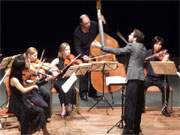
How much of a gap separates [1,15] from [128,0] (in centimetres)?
338

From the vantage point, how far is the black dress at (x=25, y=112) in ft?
24.5

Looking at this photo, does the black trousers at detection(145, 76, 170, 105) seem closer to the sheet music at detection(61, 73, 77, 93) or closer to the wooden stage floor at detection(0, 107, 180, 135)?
the wooden stage floor at detection(0, 107, 180, 135)

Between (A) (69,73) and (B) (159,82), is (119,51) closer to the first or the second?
(A) (69,73)

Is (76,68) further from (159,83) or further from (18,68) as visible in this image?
(159,83)

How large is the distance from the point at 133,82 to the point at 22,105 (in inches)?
65.4

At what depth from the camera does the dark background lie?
13992 millimetres

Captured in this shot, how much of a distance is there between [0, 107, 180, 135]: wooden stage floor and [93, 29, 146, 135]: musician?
13.6 inches

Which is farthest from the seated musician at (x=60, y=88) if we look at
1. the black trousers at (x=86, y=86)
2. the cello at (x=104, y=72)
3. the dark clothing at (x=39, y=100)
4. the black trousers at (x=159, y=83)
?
the black trousers at (x=159, y=83)

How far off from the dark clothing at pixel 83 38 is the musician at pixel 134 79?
2.17 metres

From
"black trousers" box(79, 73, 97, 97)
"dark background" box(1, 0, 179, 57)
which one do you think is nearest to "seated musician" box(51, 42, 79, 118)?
"black trousers" box(79, 73, 97, 97)

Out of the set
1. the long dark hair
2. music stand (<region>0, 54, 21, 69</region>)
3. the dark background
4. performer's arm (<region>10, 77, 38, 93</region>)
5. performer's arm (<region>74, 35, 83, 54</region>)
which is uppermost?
the dark background

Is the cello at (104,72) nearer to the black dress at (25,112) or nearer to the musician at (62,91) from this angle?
the musician at (62,91)

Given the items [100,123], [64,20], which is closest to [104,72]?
[100,123]

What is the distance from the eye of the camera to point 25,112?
24.4ft
